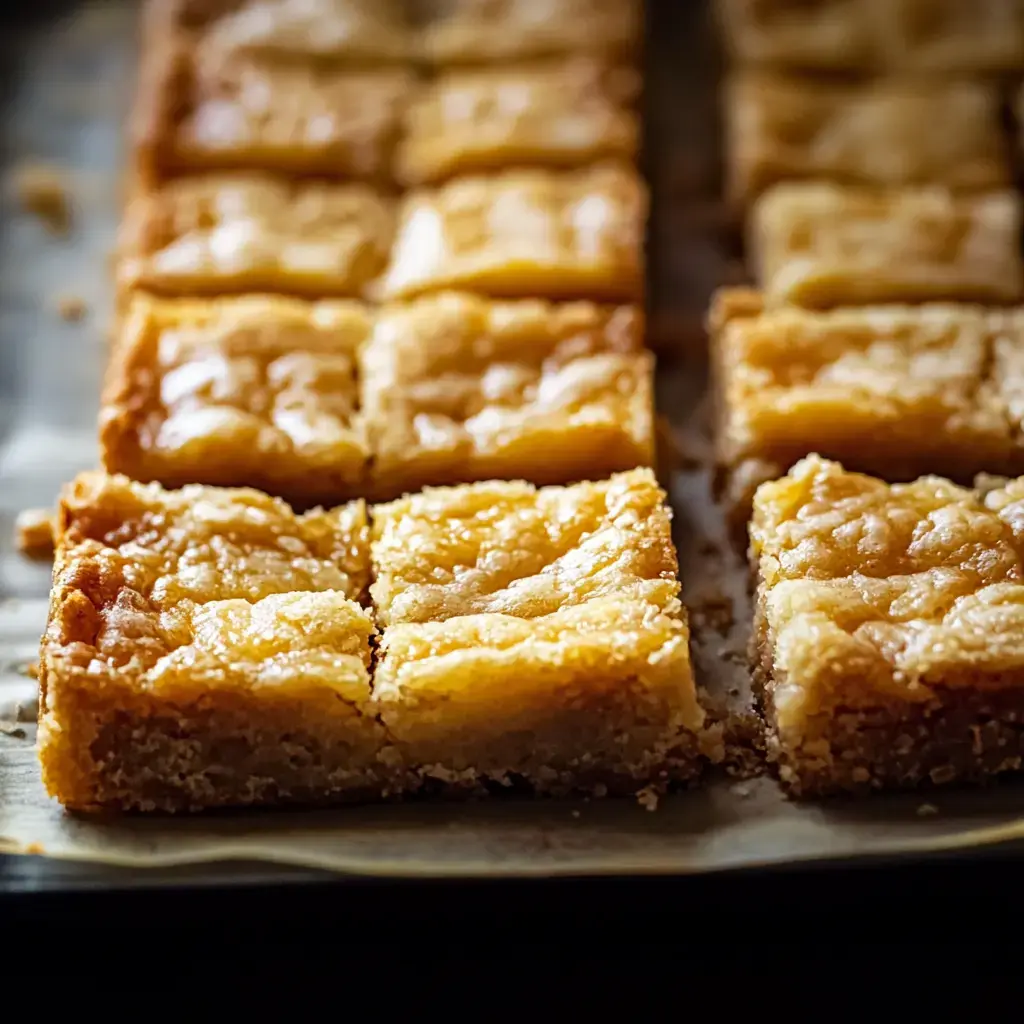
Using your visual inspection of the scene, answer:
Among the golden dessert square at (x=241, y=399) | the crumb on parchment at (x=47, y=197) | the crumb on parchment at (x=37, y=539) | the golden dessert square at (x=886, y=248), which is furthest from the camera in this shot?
the crumb on parchment at (x=47, y=197)

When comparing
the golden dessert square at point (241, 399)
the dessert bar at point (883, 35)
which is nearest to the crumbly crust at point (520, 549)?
the golden dessert square at point (241, 399)

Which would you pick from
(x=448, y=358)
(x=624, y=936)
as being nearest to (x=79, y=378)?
(x=448, y=358)

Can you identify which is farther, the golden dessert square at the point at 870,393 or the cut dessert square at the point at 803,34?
the cut dessert square at the point at 803,34

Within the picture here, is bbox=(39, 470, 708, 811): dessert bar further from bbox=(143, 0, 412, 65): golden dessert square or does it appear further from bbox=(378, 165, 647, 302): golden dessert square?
bbox=(143, 0, 412, 65): golden dessert square

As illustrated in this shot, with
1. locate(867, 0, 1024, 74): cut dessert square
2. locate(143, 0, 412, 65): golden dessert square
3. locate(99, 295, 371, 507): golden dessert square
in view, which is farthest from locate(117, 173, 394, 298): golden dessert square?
locate(867, 0, 1024, 74): cut dessert square

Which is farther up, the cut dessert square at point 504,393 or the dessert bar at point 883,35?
the dessert bar at point 883,35

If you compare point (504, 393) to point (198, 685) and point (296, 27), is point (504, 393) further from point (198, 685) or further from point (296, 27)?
point (296, 27)

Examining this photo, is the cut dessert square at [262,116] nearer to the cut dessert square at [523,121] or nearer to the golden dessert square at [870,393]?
the cut dessert square at [523,121]
